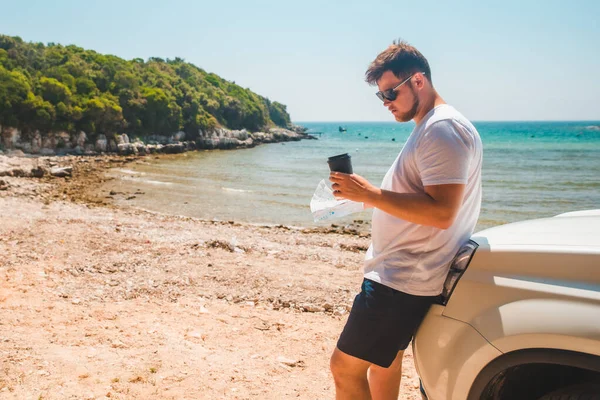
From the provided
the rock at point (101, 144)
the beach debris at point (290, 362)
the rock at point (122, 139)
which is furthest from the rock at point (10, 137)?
the beach debris at point (290, 362)

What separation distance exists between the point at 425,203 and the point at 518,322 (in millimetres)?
591

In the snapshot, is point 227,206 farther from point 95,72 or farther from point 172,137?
point 95,72

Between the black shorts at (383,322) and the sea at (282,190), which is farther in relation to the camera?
the sea at (282,190)

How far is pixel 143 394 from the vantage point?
3275 millimetres

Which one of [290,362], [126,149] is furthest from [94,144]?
[290,362]

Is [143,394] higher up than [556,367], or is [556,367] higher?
[556,367]

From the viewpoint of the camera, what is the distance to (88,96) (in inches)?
1714

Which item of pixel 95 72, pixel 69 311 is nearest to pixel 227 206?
pixel 69 311

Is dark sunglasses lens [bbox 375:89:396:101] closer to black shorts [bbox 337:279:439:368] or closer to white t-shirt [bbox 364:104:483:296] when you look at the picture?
white t-shirt [bbox 364:104:483:296]

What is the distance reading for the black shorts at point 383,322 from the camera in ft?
6.67

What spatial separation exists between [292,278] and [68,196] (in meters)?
14.2

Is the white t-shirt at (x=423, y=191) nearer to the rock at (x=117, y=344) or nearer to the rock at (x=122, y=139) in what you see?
the rock at (x=117, y=344)

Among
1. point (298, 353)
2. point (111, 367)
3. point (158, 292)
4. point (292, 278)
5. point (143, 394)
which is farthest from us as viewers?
point (292, 278)

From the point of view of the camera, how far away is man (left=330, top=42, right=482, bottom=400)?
1.92 m
